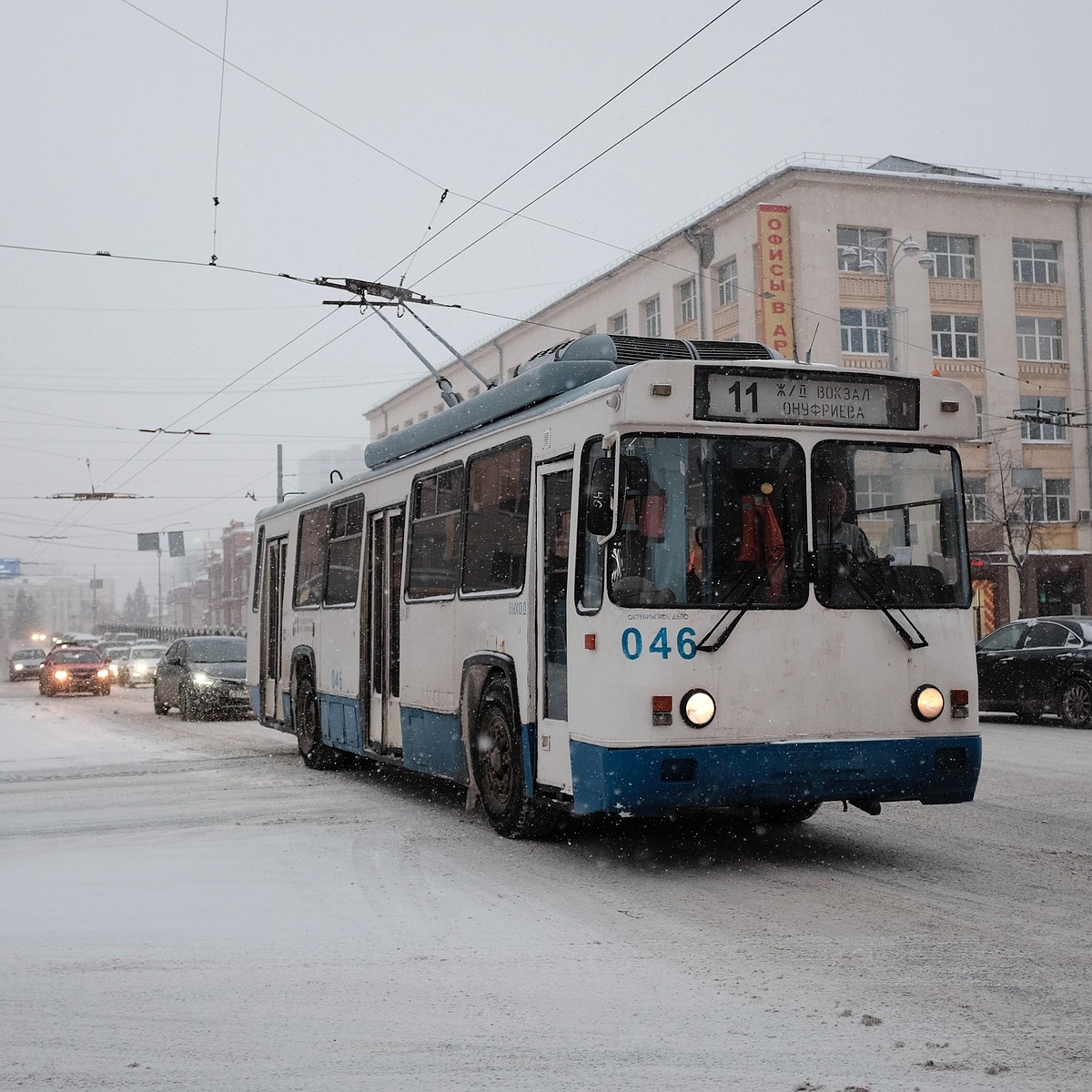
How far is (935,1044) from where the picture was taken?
4.66 m

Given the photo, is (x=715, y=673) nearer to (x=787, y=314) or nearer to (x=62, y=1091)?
(x=62, y=1091)

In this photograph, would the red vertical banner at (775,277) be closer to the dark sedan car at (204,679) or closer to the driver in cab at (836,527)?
the dark sedan car at (204,679)

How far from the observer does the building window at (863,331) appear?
41.5 metres

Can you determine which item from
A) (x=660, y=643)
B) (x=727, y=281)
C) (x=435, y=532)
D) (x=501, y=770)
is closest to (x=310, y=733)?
(x=435, y=532)

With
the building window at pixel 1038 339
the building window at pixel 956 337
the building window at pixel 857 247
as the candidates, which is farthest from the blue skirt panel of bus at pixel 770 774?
the building window at pixel 1038 339

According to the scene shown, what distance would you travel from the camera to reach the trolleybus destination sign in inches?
312

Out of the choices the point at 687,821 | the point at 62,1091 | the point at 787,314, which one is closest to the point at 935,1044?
the point at 62,1091

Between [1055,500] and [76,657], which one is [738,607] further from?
[1055,500]

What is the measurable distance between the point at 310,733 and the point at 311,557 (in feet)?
6.02

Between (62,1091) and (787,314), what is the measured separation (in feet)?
123

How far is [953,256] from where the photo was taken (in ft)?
145

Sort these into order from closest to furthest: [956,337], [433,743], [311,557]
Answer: [433,743] < [311,557] < [956,337]

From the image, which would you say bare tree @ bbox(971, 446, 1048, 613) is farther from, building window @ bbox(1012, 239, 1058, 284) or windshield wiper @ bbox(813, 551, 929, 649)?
windshield wiper @ bbox(813, 551, 929, 649)

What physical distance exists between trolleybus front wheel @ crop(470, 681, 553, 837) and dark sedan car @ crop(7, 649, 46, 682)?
46.0 meters
